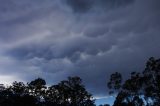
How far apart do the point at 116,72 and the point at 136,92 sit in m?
12.4

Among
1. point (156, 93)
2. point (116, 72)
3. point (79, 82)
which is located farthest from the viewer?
point (79, 82)

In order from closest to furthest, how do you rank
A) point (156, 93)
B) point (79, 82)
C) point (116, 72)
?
1. point (156, 93)
2. point (116, 72)
3. point (79, 82)

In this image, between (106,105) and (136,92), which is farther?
(106,105)

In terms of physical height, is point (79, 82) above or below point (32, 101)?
above

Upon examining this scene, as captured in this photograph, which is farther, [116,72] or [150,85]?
[116,72]

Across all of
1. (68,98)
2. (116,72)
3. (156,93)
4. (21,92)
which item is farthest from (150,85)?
(21,92)

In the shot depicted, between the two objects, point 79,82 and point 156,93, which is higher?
point 79,82

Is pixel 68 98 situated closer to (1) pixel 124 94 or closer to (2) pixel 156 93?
(1) pixel 124 94

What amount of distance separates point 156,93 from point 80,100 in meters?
43.6

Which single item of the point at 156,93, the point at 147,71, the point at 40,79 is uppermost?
A: the point at 40,79

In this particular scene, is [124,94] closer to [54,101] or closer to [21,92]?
[54,101]

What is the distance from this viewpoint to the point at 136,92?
105688 mm

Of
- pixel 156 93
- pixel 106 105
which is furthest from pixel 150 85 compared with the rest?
pixel 106 105

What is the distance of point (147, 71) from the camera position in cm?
10269
